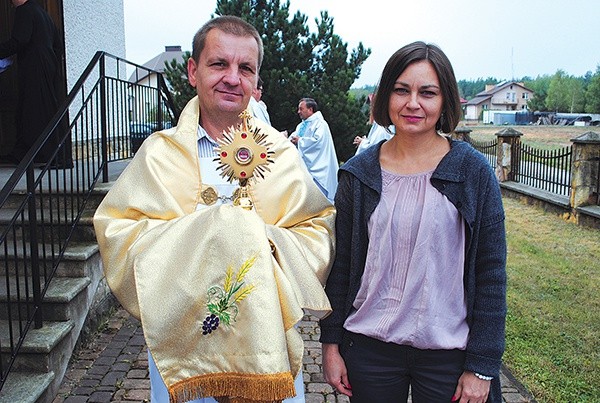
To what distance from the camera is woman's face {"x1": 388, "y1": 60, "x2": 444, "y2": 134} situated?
206cm

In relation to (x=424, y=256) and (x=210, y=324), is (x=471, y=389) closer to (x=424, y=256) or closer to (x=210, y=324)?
(x=424, y=256)

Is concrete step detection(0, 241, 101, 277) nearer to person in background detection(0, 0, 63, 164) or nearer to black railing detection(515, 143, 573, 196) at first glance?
person in background detection(0, 0, 63, 164)

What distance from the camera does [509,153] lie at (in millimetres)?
15055

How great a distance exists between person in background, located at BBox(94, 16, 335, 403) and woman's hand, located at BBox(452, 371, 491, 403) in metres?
0.56

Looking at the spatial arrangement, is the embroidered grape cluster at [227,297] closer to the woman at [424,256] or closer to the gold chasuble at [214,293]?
the gold chasuble at [214,293]

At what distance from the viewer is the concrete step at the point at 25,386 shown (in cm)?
366

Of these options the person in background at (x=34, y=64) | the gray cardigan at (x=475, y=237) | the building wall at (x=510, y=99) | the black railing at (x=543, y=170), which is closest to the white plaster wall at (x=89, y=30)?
the person in background at (x=34, y=64)

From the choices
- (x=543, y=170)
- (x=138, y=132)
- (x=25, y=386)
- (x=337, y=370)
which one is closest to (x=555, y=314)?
(x=337, y=370)

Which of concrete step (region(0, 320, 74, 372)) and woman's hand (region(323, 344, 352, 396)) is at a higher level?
woman's hand (region(323, 344, 352, 396))

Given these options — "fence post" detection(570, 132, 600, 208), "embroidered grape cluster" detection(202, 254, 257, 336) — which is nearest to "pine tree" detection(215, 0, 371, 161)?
"fence post" detection(570, 132, 600, 208)

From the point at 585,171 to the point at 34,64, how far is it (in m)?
8.90

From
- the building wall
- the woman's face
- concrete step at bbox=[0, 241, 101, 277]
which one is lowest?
concrete step at bbox=[0, 241, 101, 277]

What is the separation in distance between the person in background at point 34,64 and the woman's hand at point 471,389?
5.35 meters

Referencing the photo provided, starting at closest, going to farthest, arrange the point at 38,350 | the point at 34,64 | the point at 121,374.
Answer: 1. the point at 38,350
2. the point at 121,374
3. the point at 34,64
